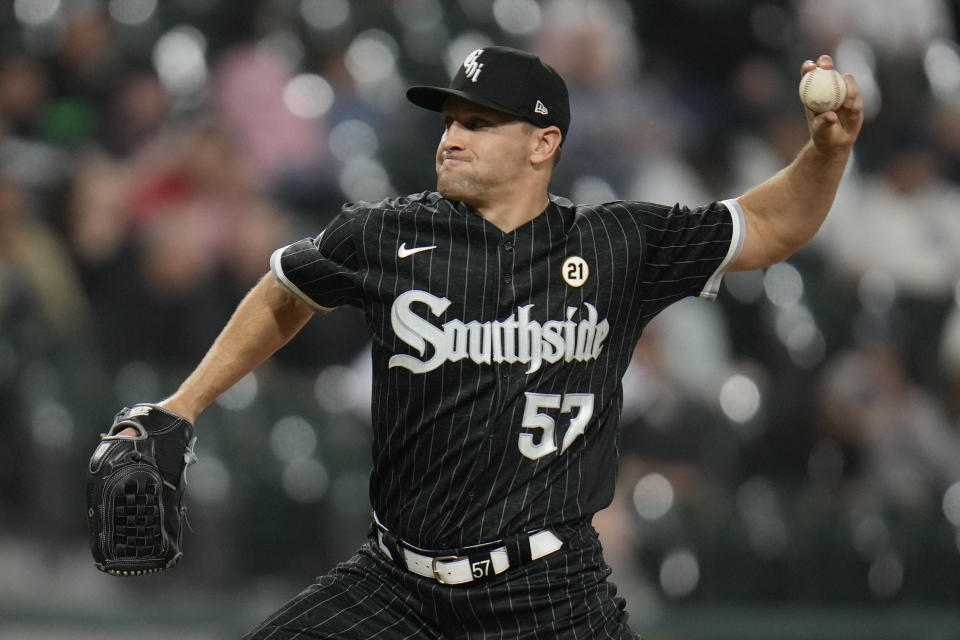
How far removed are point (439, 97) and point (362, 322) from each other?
118 inches

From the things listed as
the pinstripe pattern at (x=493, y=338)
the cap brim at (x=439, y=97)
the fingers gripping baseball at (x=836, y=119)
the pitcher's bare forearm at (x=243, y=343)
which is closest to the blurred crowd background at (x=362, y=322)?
the pitcher's bare forearm at (x=243, y=343)

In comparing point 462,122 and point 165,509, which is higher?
point 462,122

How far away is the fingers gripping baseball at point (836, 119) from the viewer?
275cm

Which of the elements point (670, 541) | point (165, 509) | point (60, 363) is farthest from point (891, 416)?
point (165, 509)

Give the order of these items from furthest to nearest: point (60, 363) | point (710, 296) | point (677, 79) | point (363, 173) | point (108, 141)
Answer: point (677, 79)
point (363, 173)
point (108, 141)
point (60, 363)
point (710, 296)

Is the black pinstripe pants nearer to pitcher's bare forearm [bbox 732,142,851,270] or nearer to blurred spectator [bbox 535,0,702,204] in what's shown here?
pitcher's bare forearm [bbox 732,142,851,270]

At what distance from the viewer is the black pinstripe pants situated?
2.77m

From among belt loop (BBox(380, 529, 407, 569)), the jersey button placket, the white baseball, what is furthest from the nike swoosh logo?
the white baseball

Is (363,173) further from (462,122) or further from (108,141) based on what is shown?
(462,122)

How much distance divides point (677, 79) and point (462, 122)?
477cm

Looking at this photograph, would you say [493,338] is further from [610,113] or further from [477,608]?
[610,113]

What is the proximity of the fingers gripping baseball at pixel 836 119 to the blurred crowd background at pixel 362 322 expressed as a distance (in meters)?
2.89

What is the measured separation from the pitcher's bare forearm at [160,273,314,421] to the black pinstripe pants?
0.47 meters

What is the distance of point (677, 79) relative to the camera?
748 centimetres
